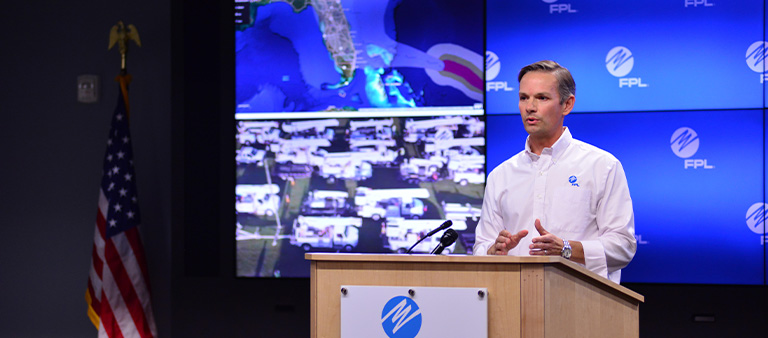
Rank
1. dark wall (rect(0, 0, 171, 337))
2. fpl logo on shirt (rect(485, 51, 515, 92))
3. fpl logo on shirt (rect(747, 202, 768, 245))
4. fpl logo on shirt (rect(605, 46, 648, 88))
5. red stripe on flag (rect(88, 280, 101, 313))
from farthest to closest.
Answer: dark wall (rect(0, 0, 171, 337)), red stripe on flag (rect(88, 280, 101, 313)), fpl logo on shirt (rect(485, 51, 515, 92)), fpl logo on shirt (rect(605, 46, 648, 88)), fpl logo on shirt (rect(747, 202, 768, 245))

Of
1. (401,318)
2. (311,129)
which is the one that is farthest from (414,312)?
(311,129)

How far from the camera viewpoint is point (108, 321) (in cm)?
421

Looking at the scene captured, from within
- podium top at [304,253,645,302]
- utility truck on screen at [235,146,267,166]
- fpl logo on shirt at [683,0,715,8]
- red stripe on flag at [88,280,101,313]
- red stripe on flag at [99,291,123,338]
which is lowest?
red stripe on flag at [99,291,123,338]

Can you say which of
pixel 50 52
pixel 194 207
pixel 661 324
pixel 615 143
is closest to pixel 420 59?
pixel 615 143

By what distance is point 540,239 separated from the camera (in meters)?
2.28

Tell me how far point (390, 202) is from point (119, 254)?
61.9 inches

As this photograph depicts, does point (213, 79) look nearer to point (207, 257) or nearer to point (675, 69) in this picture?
point (207, 257)

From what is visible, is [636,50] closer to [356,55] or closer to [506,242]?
[356,55]

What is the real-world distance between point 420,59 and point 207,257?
166 centimetres

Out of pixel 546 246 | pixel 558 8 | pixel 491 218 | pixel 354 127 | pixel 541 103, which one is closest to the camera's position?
pixel 546 246

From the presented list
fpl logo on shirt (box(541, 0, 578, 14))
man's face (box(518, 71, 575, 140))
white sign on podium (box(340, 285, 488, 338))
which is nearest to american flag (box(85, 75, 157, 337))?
fpl logo on shirt (box(541, 0, 578, 14))

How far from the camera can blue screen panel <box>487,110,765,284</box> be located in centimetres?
381

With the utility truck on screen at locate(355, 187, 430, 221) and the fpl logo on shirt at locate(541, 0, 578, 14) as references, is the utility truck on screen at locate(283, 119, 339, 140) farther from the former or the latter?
the fpl logo on shirt at locate(541, 0, 578, 14)

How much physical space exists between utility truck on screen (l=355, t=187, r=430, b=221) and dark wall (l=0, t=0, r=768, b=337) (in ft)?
1.80
